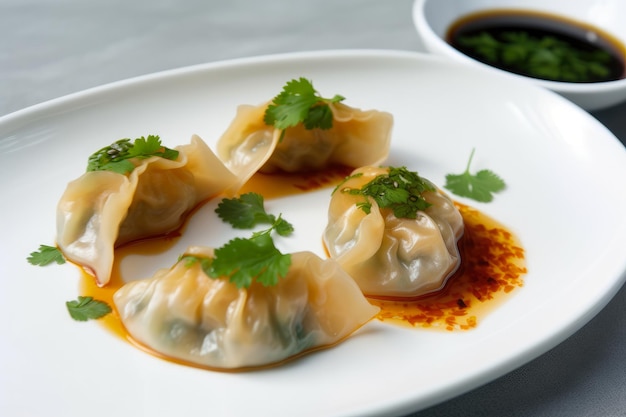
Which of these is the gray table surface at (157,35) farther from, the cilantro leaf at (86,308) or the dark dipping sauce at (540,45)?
the cilantro leaf at (86,308)

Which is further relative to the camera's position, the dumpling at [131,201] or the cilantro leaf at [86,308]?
the dumpling at [131,201]

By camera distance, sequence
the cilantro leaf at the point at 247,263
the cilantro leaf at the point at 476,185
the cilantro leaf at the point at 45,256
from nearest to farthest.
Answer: the cilantro leaf at the point at 247,263
the cilantro leaf at the point at 45,256
the cilantro leaf at the point at 476,185

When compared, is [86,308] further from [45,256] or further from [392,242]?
[392,242]

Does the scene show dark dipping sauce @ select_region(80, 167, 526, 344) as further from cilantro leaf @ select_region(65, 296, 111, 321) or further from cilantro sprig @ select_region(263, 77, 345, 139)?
cilantro sprig @ select_region(263, 77, 345, 139)

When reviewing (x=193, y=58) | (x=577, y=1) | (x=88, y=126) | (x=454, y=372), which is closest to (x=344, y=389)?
(x=454, y=372)

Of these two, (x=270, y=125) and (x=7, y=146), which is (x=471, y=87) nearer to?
(x=270, y=125)

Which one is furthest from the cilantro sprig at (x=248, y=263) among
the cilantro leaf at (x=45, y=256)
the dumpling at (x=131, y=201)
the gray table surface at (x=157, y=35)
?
the gray table surface at (x=157, y=35)
